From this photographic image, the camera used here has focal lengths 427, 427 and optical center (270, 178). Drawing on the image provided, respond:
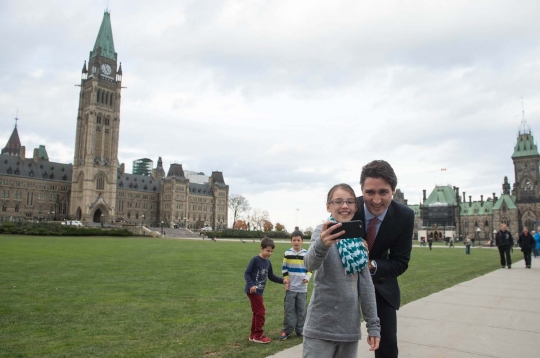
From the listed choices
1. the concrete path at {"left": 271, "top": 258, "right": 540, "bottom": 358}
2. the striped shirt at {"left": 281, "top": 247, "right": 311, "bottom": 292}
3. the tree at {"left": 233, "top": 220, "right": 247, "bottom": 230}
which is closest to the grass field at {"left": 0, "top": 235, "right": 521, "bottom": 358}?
the striped shirt at {"left": 281, "top": 247, "right": 311, "bottom": 292}

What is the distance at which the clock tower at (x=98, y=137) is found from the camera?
10525 cm

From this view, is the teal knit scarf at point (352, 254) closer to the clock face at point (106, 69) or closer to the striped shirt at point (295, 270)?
the striped shirt at point (295, 270)

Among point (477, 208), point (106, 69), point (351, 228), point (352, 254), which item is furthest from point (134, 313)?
point (477, 208)

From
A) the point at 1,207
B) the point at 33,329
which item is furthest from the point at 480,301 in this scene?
the point at 1,207

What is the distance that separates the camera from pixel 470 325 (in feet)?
24.1

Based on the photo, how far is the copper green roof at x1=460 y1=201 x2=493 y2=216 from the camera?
122250mm

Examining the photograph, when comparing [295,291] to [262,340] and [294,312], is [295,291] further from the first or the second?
[262,340]

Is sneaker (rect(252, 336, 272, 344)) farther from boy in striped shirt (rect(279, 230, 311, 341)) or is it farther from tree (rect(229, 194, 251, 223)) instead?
tree (rect(229, 194, 251, 223))

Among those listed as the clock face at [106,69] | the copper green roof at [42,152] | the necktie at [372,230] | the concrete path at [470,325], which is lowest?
the concrete path at [470,325]

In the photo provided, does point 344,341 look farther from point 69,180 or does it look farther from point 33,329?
point 69,180

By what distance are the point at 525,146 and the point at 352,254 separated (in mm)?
143369

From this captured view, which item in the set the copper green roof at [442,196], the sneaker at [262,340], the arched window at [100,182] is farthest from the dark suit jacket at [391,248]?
the copper green roof at [442,196]

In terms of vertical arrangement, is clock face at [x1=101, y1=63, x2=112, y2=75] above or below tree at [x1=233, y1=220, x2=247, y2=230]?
above

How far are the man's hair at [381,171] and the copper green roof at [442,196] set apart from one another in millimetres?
122263
